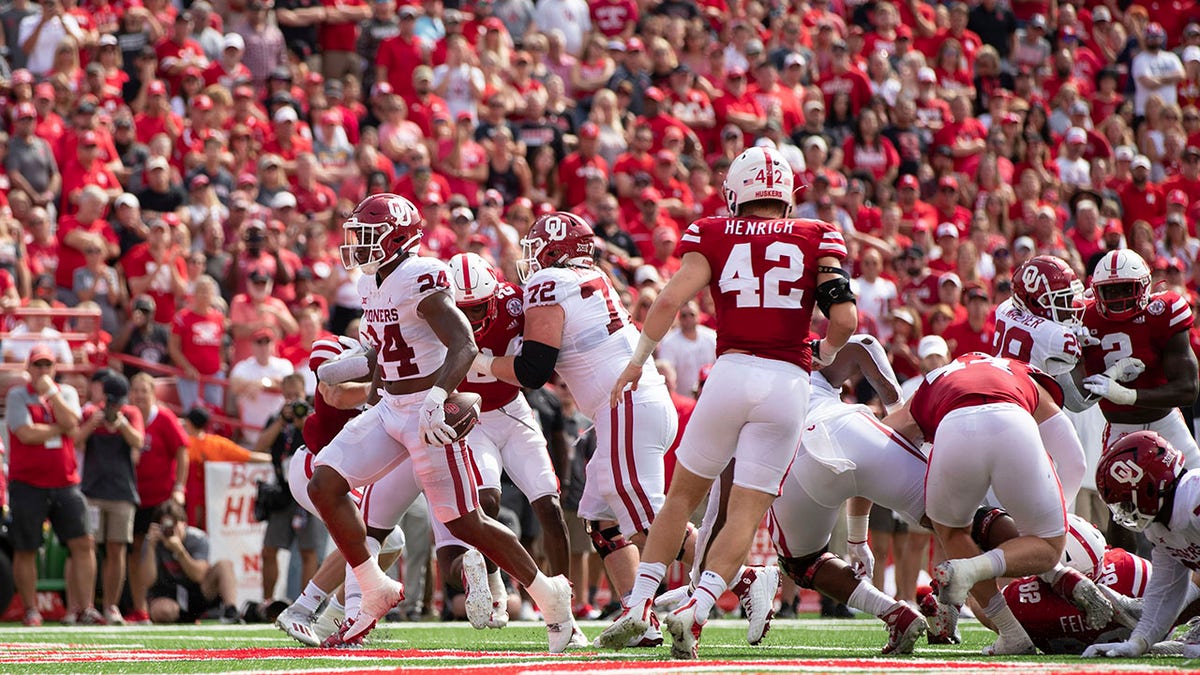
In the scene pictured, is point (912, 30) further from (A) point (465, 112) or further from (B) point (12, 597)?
(B) point (12, 597)

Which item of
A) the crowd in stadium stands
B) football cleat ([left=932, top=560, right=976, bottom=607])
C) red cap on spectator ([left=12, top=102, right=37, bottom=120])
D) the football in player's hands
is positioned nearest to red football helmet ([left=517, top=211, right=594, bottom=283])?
the football in player's hands

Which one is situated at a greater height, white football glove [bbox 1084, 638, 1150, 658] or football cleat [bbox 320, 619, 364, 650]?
white football glove [bbox 1084, 638, 1150, 658]

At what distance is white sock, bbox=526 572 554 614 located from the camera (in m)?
7.16

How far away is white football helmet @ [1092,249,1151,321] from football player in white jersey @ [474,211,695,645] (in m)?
2.40

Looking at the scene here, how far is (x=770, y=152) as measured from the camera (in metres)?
6.79

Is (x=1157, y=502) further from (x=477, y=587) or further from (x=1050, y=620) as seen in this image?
(x=477, y=587)

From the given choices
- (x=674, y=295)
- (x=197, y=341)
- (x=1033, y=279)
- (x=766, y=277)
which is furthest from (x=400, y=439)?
(x=197, y=341)

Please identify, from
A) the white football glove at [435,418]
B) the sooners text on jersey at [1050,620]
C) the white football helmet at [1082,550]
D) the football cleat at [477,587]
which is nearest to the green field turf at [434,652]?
the football cleat at [477,587]

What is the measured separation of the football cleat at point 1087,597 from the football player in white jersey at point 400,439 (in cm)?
206

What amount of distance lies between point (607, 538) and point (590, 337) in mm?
963

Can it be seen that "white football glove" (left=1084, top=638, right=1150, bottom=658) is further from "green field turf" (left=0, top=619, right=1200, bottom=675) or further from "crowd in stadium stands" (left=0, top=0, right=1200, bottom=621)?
"crowd in stadium stands" (left=0, top=0, right=1200, bottom=621)

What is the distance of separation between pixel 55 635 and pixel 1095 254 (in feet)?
36.2

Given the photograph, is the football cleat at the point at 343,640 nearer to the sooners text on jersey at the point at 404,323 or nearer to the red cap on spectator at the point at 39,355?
the sooners text on jersey at the point at 404,323

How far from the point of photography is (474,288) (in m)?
8.05
